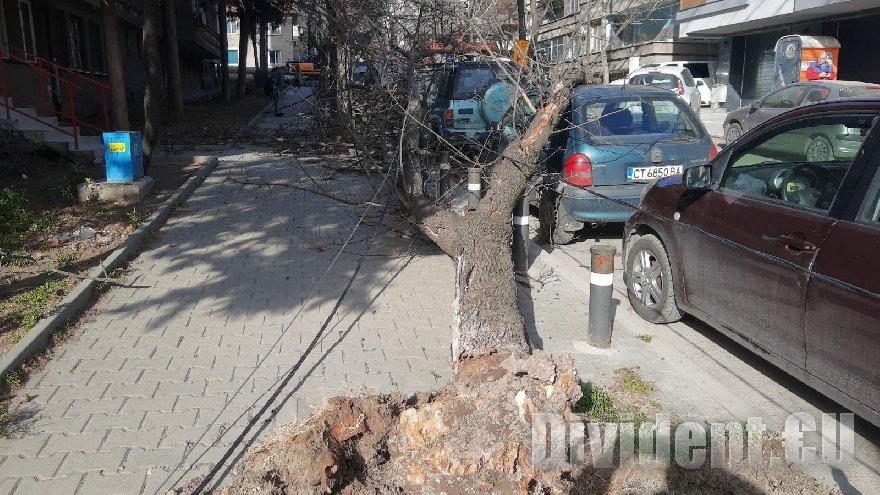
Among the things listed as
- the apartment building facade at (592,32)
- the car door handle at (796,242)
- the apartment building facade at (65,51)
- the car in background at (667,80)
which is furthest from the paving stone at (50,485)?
the car in background at (667,80)

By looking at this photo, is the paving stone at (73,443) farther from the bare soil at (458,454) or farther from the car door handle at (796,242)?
the car door handle at (796,242)

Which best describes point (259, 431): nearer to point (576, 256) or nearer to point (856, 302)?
point (856, 302)

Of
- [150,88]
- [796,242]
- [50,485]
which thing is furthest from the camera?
[150,88]

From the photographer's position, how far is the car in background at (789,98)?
49.7ft

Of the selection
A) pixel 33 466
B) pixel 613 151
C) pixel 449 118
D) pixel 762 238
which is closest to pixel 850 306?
pixel 762 238

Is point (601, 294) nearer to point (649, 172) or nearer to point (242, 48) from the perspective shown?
point (649, 172)

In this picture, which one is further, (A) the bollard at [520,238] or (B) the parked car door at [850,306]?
(A) the bollard at [520,238]

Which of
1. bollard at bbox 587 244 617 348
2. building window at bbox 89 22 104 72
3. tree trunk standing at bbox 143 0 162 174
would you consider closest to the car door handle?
bollard at bbox 587 244 617 348

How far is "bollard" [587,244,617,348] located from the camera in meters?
5.41

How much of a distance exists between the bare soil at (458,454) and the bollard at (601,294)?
5.52 feet

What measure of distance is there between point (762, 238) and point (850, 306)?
904 mm

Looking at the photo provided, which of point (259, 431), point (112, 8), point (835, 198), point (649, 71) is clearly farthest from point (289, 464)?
point (649, 71)

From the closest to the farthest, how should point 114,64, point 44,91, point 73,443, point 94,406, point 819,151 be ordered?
point 73,443
point 94,406
point 819,151
point 114,64
point 44,91

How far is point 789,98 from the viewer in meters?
16.5
